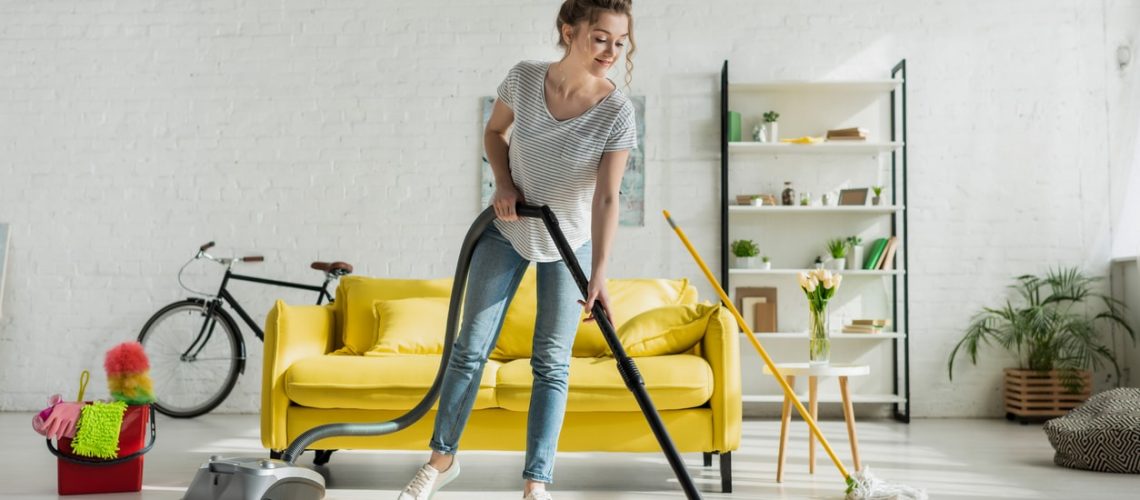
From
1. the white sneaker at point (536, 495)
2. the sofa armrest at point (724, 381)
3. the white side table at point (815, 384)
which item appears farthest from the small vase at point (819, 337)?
the white sneaker at point (536, 495)

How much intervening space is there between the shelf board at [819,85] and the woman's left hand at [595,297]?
11.0 ft

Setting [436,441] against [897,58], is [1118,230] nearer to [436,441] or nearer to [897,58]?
[897,58]

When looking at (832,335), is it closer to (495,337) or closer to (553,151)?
(495,337)

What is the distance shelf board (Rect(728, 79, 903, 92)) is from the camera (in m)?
5.23

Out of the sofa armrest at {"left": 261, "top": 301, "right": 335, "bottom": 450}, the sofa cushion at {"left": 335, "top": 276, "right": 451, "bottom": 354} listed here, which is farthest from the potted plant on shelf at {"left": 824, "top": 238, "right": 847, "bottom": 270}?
the sofa armrest at {"left": 261, "top": 301, "right": 335, "bottom": 450}

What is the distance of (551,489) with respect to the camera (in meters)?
3.20

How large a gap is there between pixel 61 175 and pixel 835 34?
14.6 feet

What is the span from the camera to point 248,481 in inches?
88.5

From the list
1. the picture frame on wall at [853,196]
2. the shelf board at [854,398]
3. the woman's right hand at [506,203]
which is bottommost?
the shelf board at [854,398]

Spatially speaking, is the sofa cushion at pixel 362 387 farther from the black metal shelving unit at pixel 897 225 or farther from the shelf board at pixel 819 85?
the shelf board at pixel 819 85

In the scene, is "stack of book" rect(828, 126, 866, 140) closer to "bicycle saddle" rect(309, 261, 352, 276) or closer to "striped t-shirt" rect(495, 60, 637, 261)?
"bicycle saddle" rect(309, 261, 352, 276)

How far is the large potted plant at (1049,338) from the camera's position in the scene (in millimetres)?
5047

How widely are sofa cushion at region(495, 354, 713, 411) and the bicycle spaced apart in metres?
2.23

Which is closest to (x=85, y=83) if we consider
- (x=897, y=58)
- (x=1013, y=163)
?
(x=897, y=58)
